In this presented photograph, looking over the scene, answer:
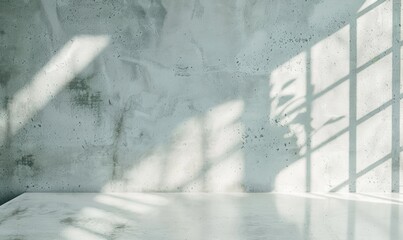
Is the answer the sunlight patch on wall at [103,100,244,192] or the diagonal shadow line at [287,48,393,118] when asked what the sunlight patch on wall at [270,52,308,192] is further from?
the sunlight patch on wall at [103,100,244,192]

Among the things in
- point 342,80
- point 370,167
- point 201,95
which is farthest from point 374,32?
point 201,95

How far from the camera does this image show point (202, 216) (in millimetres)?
4898

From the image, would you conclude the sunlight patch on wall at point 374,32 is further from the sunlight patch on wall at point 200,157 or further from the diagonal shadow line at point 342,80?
the sunlight patch on wall at point 200,157

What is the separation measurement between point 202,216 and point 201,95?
1563 mm

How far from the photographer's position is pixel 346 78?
5844 millimetres

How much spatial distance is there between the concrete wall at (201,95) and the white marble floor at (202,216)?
1.02ft

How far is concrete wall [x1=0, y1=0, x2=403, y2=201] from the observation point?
5848 millimetres

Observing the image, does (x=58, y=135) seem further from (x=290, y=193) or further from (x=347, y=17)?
(x=347, y=17)

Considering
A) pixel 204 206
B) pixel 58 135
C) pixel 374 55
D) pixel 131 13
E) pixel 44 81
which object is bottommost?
pixel 204 206

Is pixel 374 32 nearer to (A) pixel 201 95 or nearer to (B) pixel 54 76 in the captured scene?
(A) pixel 201 95

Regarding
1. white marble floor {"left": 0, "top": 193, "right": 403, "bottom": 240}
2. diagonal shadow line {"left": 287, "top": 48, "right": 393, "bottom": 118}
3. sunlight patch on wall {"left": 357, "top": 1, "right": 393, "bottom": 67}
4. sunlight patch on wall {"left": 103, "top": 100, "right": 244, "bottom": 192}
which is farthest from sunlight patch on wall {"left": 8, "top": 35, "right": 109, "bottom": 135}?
sunlight patch on wall {"left": 357, "top": 1, "right": 393, "bottom": 67}

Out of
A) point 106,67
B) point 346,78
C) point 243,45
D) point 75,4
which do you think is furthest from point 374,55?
point 75,4

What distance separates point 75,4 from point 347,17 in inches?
122

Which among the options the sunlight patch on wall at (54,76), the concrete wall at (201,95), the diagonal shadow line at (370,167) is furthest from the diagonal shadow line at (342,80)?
the sunlight patch on wall at (54,76)
